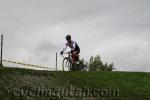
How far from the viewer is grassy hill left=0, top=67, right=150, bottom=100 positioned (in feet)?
60.5

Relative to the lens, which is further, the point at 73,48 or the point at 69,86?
the point at 73,48

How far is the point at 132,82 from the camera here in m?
22.7

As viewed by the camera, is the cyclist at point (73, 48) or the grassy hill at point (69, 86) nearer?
the grassy hill at point (69, 86)

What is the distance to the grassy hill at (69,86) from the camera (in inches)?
726

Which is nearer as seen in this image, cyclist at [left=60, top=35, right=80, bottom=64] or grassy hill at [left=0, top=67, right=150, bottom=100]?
grassy hill at [left=0, top=67, right=150, bottom=100]

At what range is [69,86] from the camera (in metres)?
→ 20.1

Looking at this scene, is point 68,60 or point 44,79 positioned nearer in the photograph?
point 44,79

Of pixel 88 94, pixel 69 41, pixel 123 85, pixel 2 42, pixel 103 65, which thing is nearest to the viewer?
pixel 88 94

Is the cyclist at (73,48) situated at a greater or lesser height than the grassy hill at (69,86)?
greater

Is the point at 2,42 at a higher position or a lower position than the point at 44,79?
higher

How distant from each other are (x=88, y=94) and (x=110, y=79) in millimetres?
2931

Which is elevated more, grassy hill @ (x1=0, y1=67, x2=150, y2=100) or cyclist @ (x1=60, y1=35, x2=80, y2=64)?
cyclist @ (x1=60, y1=35, x2=80, y2=64)

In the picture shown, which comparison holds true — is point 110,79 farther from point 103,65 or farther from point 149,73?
point 103,65

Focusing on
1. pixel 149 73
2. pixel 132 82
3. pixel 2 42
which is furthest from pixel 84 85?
pixel 2 42
